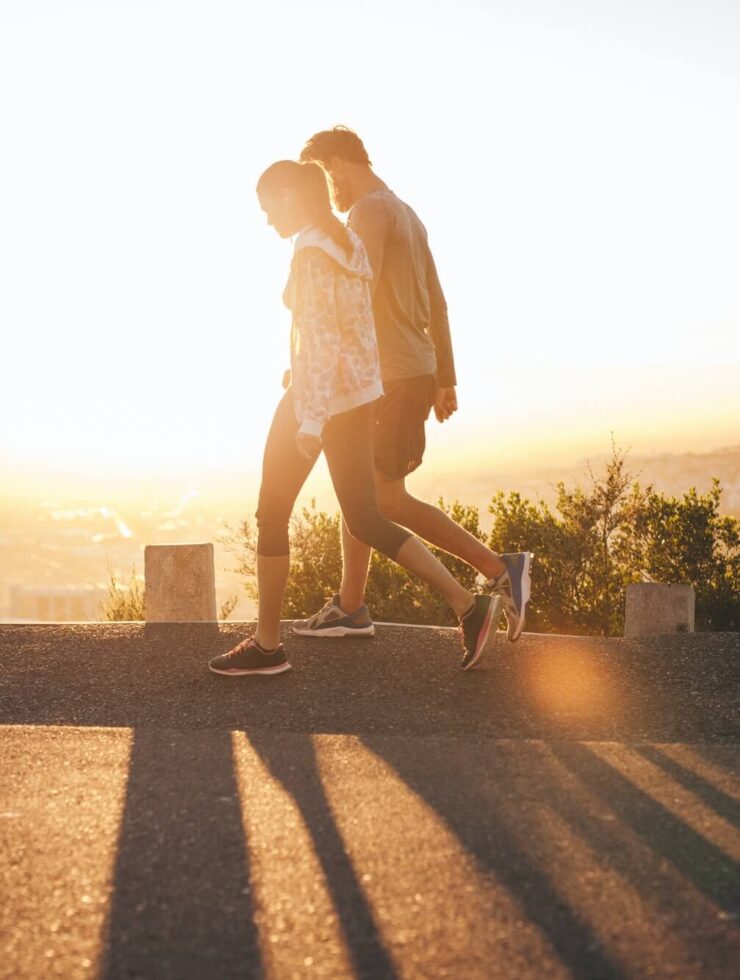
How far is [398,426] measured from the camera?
5.10 metres

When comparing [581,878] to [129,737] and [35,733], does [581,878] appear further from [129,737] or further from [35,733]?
[35,733]

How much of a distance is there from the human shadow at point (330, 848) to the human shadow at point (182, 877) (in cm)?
18

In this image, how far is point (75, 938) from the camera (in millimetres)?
2393

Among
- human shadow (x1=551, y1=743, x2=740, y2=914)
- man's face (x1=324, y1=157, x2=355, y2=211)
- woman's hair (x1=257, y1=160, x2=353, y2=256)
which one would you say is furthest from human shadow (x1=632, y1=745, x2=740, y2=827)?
man's face (x1=324, y1=157, x2=355, y2=211)

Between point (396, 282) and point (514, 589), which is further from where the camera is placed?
point (396, 282)

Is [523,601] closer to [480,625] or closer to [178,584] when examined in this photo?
[480,625]

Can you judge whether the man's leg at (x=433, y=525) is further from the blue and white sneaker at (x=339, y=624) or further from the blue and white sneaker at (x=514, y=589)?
the blue and white sneaker at (x=339, y=624)

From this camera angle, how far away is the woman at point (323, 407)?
450cm

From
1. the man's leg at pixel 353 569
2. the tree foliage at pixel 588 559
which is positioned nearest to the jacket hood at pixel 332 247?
the man's leg at pixel 353 569

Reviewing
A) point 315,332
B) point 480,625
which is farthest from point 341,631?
point 315,332

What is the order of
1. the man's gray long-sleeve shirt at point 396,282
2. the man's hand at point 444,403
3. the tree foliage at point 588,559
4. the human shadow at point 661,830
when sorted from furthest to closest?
the tree foliage at point 588,559, the man's hand at point 444,403, the man's gray long-sleeve shirt at point 396,282, the human shadow at point 661,830

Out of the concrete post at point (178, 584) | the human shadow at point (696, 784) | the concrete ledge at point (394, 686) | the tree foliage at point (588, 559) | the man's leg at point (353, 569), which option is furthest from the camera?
the tree foliage at point (588, 559)

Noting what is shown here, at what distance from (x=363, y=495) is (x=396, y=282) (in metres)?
1.12

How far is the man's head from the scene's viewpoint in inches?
197
